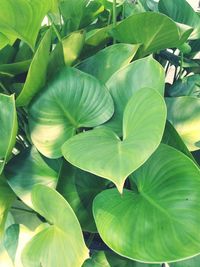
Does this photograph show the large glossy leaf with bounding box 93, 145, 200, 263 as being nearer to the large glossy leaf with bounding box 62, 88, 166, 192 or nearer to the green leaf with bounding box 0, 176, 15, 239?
the large glossy leaf with bounding box 62, 88, 166, 192

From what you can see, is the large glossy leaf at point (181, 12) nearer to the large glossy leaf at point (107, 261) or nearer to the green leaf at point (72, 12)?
the green leaf at point (72, 12)

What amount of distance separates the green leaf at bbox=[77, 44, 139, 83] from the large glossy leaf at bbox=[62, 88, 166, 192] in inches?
6.1

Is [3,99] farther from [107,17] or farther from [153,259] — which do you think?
[107,17]

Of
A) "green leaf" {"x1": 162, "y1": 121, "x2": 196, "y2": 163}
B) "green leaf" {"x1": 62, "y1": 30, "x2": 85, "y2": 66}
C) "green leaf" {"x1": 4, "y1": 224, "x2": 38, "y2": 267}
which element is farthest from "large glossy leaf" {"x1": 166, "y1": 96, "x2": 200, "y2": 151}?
"green leaf" {"x1": 4, "y1": 224, "x2": 38, "y2": 267}

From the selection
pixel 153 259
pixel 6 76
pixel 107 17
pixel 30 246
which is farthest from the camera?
pixel 107 17

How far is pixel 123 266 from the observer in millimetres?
635

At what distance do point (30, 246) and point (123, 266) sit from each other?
0.53ft

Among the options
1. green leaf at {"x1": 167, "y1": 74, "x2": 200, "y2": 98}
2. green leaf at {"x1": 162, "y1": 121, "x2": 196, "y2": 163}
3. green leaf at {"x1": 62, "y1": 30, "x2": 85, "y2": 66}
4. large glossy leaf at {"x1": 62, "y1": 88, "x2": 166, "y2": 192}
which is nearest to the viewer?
large glossy leaf at {"x1": 62, "y1": 88, "x2": 166, "y2": 192}

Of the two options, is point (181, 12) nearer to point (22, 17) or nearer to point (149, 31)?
point (149, 31)

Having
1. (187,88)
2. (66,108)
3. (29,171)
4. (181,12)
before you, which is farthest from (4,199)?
(181,12)

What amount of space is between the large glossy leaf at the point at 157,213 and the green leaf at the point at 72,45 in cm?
25

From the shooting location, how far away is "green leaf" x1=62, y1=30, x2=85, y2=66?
646mm

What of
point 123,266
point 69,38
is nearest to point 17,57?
point 69,38

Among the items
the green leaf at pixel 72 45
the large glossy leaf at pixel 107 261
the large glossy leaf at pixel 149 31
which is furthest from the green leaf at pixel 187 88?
the large glossy leaf at pixel 107 261
